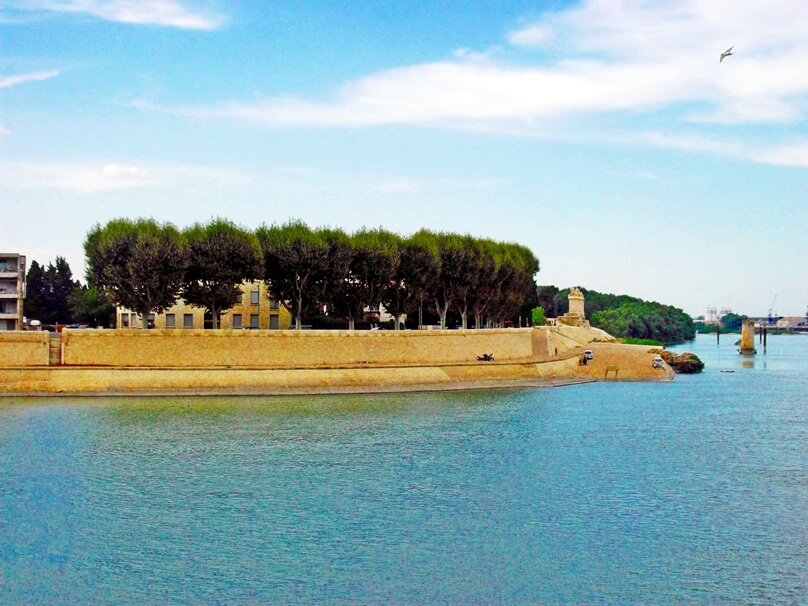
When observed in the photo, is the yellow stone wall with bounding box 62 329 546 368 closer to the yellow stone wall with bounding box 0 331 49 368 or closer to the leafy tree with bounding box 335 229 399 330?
the yellow stone wall with bounding box 0 331 49 368

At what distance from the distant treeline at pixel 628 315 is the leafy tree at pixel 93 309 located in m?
73.4

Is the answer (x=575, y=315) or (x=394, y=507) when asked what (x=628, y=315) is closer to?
(x=575, y=315)

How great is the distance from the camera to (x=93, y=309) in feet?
258

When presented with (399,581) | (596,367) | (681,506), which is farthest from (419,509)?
(596,367)

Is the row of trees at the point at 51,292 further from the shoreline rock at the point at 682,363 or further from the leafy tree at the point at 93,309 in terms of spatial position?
the shoreline rock at the point at 682,363

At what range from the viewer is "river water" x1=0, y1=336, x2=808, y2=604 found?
2177 centimetres

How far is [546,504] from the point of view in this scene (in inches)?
1136

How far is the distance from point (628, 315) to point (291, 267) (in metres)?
92.9

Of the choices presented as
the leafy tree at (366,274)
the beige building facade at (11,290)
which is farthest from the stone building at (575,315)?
the beige building facade at (11,290)

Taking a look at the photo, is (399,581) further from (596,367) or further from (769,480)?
(596,367)

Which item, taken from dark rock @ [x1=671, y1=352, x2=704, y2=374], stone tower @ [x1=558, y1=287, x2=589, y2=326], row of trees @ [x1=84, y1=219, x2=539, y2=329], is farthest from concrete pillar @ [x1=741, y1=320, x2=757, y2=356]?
row of trees @ [x1=84, y1=219, x2=539, y2=329]

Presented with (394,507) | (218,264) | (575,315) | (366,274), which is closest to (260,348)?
(218,264)

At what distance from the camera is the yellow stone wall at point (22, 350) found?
5472cm

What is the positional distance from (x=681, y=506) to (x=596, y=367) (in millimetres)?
44866
